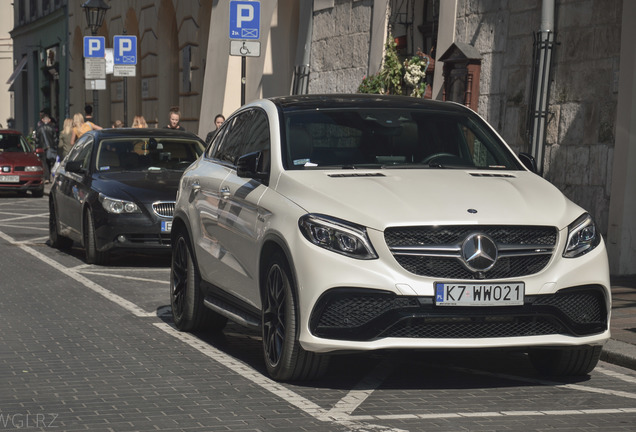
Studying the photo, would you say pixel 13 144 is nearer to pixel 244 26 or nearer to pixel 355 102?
pixel 244 26

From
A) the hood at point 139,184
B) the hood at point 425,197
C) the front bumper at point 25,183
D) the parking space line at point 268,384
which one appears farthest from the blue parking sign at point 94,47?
the hood at point 425,197

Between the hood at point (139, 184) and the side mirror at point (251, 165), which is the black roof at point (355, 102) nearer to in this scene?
the side mirror at point (251, 165)

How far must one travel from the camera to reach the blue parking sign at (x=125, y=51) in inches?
982

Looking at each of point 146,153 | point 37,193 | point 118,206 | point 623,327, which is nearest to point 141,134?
point 146,153

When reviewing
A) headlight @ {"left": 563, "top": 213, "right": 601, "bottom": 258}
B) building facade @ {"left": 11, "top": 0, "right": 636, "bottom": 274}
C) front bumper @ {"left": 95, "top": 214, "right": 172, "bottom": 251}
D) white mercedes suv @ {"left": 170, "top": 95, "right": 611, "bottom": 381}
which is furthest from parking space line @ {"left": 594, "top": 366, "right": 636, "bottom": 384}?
front bumper @ {"left": 95, "top": 214, "right": 172, "bottom": 251}

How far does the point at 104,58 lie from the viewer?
27312 mm

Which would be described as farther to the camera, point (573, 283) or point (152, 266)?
point (152, 266)

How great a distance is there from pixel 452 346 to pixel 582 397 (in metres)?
0.88

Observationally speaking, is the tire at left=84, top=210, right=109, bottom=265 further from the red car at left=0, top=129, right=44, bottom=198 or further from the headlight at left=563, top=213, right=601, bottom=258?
the red car at left=0, top=129, right=44, bottom=198

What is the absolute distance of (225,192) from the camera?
→ 821cm

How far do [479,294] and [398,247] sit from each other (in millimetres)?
499

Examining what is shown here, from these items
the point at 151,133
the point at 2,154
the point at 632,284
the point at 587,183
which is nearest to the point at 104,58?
the point at 2,154

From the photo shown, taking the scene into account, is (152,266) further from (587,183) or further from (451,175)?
(451,175)

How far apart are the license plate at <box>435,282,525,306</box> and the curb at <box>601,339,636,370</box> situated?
173 centimetres
